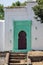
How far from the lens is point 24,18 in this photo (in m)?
23.2

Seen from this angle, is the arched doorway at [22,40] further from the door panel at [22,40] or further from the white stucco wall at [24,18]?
the white stucco wall at [24,18]

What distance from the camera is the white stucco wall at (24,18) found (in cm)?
2314

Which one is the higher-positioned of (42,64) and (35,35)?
(35,35)

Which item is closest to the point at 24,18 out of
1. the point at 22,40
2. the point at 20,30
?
the point at 20,30

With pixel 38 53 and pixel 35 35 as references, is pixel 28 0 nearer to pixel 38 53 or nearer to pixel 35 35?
pixel 35 35

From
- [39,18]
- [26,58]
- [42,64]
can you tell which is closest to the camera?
[42,64]

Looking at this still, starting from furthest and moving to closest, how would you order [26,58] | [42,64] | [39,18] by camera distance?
[39,18], [26,58], [42,64]

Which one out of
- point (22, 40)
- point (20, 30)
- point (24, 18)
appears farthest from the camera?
point (22, 40)

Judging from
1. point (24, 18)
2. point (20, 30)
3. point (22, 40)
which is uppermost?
point (24, 18)

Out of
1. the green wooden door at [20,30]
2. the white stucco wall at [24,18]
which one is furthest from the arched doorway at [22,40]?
the white stucco wall at [24,18]

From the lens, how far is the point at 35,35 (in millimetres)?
23141

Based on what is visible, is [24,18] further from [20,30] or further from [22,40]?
[22,40]

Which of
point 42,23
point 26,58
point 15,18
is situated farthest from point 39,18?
point 26,58

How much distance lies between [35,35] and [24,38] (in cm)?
109
